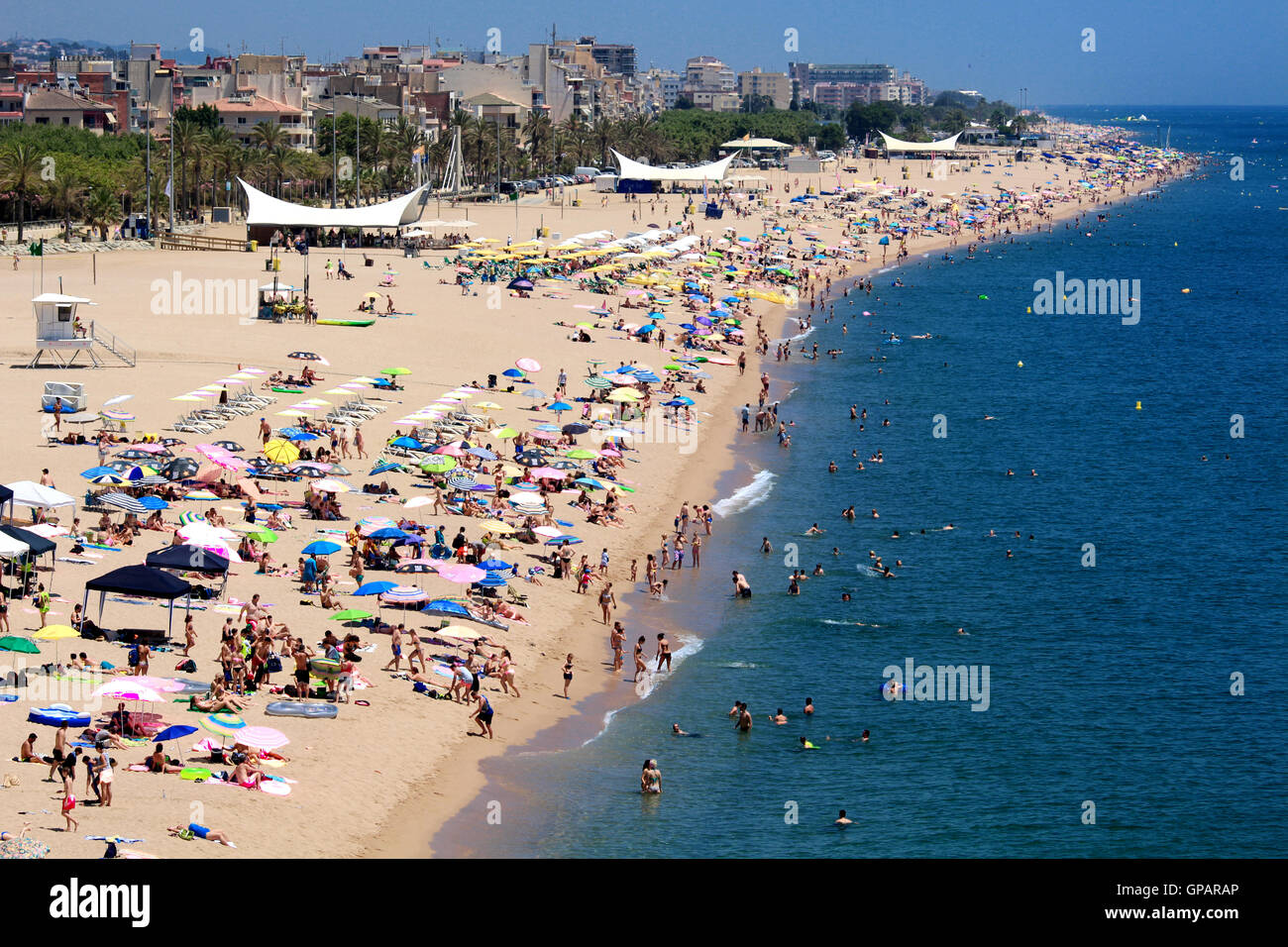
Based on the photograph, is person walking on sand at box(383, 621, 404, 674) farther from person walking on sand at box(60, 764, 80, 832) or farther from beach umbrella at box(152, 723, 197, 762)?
person walking on sand at box(60, 764, 80, 832)

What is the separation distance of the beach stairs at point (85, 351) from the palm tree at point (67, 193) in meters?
28.5

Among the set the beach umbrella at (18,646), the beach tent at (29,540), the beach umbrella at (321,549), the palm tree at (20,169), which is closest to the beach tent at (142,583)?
the beach umbrella at (18,646)

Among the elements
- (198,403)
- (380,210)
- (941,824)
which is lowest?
(941,824)

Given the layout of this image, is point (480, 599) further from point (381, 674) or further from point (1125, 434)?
point (1125, 434)

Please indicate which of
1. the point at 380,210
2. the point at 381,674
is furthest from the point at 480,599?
the point at 380,210

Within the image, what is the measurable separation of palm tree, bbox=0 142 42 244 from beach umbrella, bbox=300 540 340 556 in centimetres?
4962

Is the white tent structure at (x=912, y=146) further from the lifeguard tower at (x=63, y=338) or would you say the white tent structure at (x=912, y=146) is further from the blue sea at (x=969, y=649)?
the lifeguard tower at (x=63, y=338)

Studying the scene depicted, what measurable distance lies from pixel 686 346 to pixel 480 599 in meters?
31.2

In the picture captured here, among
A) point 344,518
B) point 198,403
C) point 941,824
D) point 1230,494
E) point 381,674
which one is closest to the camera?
point 941,824

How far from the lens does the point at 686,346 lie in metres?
59.3

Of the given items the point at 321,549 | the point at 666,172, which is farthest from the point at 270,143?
the point at 321,549

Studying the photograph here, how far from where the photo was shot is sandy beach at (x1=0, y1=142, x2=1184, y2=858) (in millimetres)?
20250

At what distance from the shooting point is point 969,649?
3041 cm

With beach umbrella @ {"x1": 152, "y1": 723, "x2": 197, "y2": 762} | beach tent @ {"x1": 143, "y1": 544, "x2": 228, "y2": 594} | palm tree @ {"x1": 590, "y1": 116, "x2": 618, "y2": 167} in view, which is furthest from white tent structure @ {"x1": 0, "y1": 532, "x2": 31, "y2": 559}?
palm tree @ {"x1": 590, "y1": 116, "x2": 618, "y2": 167}
